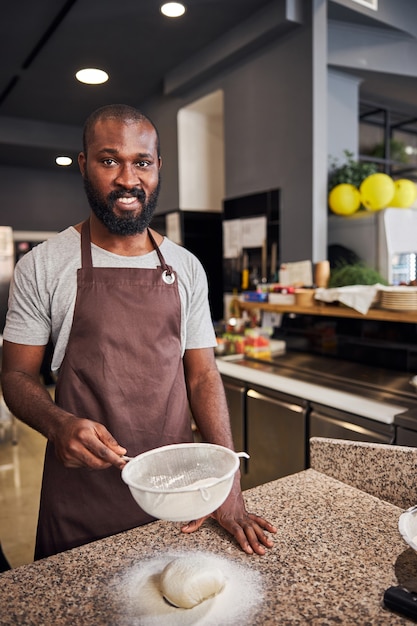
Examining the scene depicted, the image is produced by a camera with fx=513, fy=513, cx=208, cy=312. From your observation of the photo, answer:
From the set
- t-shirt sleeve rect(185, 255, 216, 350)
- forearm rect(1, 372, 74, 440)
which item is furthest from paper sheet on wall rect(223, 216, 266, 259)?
forearm rect(1, 372, 74, 440)

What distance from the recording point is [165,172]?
15.7 feet

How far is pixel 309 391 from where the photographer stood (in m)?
2.58

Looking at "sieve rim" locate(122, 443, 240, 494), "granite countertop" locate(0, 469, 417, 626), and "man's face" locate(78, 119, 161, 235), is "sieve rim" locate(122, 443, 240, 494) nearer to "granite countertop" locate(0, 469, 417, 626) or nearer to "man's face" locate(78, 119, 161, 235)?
"granite countertop" locate(0, 469, 417, 626)

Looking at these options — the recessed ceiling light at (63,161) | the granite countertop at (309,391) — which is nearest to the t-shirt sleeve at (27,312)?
the granite countertop at (309,391)

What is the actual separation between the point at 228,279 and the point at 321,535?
3.16 meters

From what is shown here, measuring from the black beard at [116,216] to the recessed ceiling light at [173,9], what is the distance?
2387 mm

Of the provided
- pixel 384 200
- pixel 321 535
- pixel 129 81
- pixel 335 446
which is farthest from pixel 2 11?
pixel 321 535

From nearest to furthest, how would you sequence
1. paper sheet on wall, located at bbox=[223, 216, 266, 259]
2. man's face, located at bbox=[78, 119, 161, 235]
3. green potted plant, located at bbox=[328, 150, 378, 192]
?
man's face, located at bbox=[78, 119, 161, 235] < green potted plant, located at bbox=[328, 150, 378, 192] < paper sheet on wall, located at bbox=[223, 216, 266, 259]

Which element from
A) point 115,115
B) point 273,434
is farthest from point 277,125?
point 115,115

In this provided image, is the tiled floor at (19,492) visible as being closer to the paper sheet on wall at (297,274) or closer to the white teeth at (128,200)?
the white teeth at (128,200)

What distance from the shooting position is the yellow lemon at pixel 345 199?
3.30 meters

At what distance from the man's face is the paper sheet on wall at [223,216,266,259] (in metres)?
2.51

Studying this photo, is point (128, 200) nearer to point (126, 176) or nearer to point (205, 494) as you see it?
point (126, 176)

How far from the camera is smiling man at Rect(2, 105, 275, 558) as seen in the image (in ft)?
4.18
